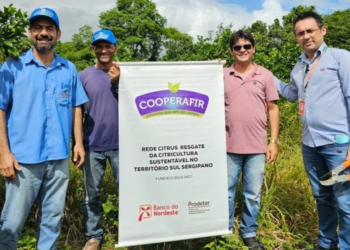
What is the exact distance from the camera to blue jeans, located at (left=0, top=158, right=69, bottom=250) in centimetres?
284

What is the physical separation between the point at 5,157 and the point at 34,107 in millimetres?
465

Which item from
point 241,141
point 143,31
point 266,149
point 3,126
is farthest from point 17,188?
point 143,31

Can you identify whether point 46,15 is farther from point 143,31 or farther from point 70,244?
point 143,31

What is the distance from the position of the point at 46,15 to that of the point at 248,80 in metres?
2.03

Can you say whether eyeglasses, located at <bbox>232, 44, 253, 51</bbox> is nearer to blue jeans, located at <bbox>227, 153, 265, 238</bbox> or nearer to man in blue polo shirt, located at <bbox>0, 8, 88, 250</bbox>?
blue jeans, located at <bbox>227, 153, 265, 238</bbox>

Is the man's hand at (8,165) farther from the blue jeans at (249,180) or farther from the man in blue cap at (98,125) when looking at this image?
the blue jeans at (249,180)

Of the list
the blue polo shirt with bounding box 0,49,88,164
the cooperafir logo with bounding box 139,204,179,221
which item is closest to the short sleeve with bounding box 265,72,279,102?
the cooperafir logo with bounding box 139,204,179,221

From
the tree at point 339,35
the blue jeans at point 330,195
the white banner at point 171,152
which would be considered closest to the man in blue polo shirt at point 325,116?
the blue jeans at point 330,195

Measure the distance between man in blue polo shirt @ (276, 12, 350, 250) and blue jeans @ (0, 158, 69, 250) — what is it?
2.42 m

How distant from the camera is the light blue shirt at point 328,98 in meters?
3.19

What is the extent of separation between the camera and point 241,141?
350 centimetres

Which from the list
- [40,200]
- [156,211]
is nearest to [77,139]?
[40,200]

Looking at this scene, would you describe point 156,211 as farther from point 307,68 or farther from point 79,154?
point 307,68

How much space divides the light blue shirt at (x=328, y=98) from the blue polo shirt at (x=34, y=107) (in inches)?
92.7
